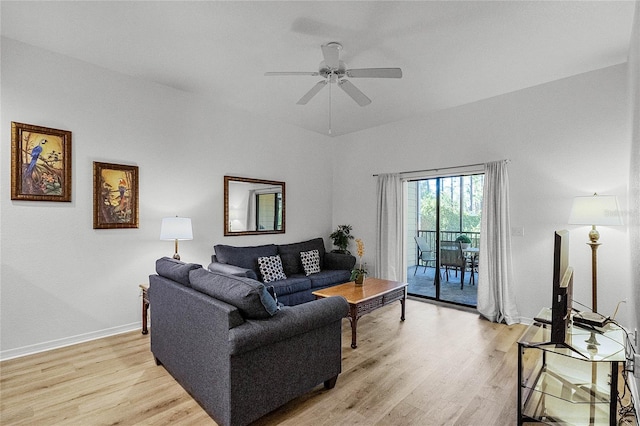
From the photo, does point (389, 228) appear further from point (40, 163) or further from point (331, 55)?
point (40, 163)

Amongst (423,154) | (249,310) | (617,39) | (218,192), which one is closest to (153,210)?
(218,192)

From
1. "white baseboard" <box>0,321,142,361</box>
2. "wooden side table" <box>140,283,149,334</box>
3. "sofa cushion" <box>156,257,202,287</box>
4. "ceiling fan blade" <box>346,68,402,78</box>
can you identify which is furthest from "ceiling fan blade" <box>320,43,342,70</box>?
"white baseboard" <box>0,321,142,361</box>

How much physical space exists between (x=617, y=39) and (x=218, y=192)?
464cm

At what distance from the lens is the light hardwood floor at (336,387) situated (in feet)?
6.68

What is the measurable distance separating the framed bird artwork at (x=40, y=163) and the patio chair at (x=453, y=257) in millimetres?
4975

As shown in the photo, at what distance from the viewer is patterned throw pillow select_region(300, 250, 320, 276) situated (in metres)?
4.81

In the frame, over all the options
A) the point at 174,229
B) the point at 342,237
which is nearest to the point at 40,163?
the point at 174,229

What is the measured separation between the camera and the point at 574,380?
2.13m

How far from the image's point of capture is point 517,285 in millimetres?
3941

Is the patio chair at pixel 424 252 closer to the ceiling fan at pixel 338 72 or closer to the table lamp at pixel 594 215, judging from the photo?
the table lamp at pixel 594 215

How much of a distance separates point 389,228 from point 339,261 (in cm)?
102

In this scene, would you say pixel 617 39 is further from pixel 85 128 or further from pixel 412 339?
pixel 85 128

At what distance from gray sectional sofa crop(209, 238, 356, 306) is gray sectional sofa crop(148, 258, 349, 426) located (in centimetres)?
128

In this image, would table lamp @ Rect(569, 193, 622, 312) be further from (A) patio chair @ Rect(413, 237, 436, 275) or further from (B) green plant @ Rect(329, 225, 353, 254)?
(B) green plant @ Rect(329, 225, 353, 254)
